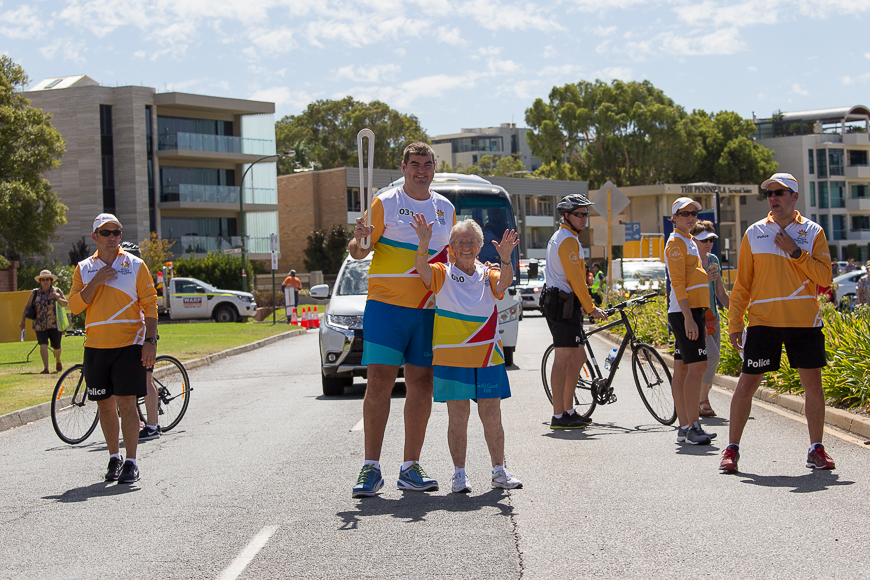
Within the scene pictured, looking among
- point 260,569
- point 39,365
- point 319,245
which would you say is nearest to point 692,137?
point 319,245

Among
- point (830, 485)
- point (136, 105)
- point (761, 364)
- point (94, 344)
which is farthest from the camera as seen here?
point (136, 105)

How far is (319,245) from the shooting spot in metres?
56.6

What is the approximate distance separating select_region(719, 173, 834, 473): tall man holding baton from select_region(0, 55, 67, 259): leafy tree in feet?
114

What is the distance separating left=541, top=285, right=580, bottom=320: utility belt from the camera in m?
8.83

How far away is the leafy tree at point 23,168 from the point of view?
36.7m

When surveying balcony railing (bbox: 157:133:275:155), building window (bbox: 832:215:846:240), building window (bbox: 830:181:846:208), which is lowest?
building window (bbox: 832:215:846:240)

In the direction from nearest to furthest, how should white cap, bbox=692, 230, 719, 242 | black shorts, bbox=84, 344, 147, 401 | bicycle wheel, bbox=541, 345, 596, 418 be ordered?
black shorts, bbox=84, 344, 147, 401
white cap, bbox=692, 230, 719, 242
bicycle wheel, bbox=541, 345, 596, 418

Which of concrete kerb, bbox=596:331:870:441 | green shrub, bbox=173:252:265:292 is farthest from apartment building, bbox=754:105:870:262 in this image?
concrete kerb, bbox=596:331:870:441

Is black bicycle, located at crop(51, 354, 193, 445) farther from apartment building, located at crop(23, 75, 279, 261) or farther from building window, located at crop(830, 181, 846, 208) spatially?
building window, located at crop(830, 181, 846, 208)

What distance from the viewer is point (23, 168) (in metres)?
37.2

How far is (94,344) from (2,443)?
3.56 metres

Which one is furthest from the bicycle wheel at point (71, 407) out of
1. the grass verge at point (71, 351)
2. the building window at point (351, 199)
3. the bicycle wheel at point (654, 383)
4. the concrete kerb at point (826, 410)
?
the building window at point (351, 199)

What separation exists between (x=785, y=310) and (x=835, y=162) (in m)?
84.4

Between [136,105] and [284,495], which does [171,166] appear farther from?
[284,495]
